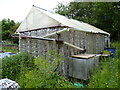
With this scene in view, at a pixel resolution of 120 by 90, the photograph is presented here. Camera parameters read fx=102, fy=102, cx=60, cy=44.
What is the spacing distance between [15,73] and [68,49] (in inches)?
75.9

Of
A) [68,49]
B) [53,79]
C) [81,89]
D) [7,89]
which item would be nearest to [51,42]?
[68,49]

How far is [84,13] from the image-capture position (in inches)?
542

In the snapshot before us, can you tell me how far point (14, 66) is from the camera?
301cm

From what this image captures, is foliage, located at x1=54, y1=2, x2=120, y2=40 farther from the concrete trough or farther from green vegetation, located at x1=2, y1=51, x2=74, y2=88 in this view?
green vegetation, located at x1=2, y1=51, x2=74, y2=88

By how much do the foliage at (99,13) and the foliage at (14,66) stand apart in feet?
26.3

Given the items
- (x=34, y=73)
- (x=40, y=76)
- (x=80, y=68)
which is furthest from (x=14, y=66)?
(x=80, y=68)

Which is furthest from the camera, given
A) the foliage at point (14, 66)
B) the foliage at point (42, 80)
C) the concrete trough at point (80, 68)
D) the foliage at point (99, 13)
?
the foliage at point (99, 13)

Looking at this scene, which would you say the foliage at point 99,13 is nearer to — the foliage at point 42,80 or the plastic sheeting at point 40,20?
the plastic sheeting at point 40,20

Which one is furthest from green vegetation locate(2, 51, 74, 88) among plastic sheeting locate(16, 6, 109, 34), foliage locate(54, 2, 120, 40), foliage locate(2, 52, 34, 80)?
foliage locate(54, 2, 120, 40)

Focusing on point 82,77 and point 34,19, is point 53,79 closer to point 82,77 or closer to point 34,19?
point 82,77

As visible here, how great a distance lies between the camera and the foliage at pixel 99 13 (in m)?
9.09

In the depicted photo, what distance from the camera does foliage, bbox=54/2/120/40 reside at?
9.09 metres

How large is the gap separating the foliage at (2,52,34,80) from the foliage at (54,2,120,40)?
315 inches

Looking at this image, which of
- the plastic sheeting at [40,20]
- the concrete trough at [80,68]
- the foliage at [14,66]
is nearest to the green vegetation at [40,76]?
the foliage at [14,66]
